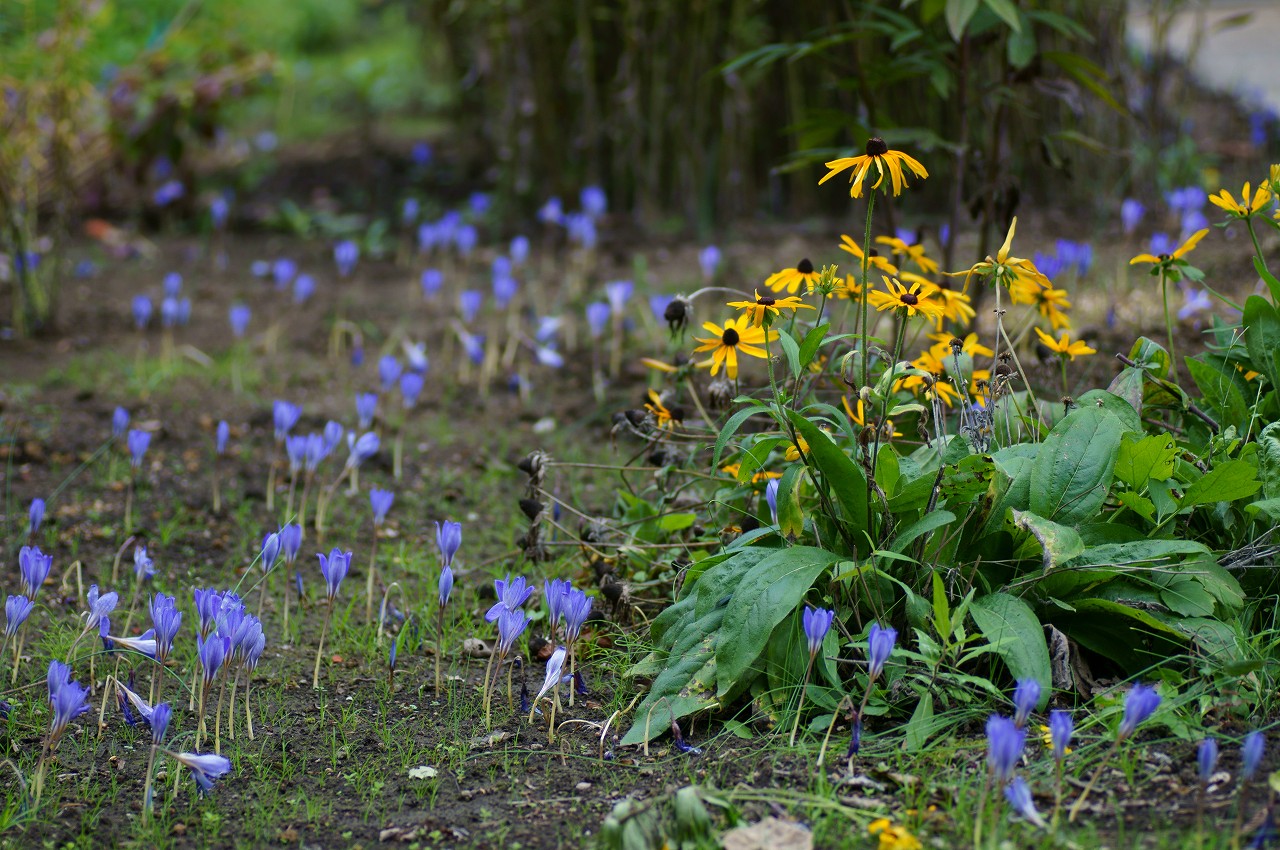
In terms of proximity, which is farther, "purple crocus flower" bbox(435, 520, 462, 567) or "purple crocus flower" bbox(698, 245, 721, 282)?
"purple crocus flower" bbox(698, 245, 721, 282)

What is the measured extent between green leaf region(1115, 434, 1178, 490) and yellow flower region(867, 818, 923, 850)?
853 millimetres

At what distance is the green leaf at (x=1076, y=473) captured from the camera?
203 cm

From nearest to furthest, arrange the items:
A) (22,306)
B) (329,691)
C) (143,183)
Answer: (329,691)
(22,306)
(143,183)

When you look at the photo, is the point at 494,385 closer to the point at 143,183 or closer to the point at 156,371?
the point at 156,371

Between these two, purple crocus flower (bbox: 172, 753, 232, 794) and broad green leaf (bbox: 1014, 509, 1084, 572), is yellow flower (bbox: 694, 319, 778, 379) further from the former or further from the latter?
purple crocus flower (bbox: 172, 753, 232, 794)

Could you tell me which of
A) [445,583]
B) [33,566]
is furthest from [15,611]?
[445,583]

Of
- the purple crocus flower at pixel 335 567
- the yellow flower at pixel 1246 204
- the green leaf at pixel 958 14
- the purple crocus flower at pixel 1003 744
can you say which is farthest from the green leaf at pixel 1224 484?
the purple crocus flower at pixel 335 567

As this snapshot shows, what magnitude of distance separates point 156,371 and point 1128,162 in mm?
4438

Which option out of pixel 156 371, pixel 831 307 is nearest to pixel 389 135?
pixel 156 371

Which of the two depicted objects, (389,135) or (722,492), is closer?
(722,492)

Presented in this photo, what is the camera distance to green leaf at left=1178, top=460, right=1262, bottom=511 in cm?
196

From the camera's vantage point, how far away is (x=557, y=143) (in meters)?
5.91

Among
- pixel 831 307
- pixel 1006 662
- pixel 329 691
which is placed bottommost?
pixel 329 691

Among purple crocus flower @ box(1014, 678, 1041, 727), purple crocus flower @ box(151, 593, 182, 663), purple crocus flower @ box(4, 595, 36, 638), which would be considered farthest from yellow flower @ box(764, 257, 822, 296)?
purple crocus flower @ box(4, 595, 36, 638)
